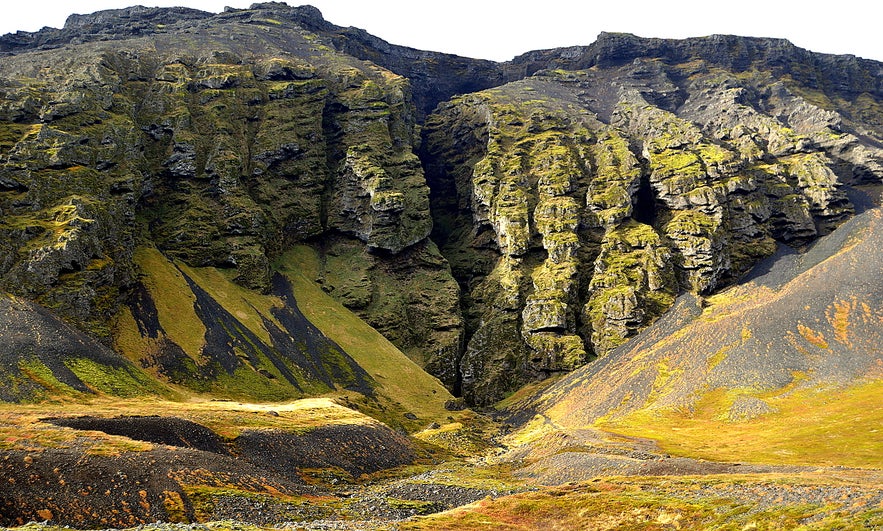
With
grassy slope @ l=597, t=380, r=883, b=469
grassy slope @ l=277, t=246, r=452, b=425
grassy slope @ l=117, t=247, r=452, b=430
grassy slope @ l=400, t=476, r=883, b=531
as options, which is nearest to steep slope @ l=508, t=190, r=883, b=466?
grassy slope @ l=597, t=380, r=883, b=469

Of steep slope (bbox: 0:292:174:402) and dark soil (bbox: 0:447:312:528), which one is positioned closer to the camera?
dark soil (bbox: 0:447:312:528)

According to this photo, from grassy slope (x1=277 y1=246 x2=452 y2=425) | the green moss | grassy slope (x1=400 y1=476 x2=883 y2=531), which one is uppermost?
grassy slope (x1=400 y1=476 x2=883 y2=531)

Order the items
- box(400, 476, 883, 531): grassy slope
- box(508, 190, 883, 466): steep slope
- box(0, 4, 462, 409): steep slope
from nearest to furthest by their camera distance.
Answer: box(400, 476, 883, 531): grassy slope → box(508, 190, 883, 466): steep slope → box(0, 4, 462, 409): steep slope

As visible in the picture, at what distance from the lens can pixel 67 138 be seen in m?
154

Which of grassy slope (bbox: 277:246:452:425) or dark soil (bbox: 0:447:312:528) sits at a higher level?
dark soil (bbox: 0:447:312:528)

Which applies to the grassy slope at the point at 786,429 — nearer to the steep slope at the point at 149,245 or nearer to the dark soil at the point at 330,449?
the dark soil at the point at 330,449

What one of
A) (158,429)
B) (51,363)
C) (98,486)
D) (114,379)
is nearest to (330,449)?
(158,429)

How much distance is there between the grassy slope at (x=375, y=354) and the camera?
514ft

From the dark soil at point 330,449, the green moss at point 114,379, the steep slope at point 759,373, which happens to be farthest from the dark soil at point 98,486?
the steep slope at point 759,373

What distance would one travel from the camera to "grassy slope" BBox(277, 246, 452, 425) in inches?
6166

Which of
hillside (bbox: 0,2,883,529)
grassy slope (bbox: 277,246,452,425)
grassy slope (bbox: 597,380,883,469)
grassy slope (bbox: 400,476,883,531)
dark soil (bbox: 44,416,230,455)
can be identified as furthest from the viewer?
grassy slope (bbox: 277,246,452,425)

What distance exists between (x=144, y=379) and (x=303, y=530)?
79.3 m

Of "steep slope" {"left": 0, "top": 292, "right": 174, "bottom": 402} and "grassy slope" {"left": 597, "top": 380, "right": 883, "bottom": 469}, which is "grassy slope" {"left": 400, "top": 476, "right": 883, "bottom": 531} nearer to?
"grassy slope" {"left": 597, "top": 380, "right": 883, "bottom": 469}

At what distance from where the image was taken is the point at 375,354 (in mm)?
172500
